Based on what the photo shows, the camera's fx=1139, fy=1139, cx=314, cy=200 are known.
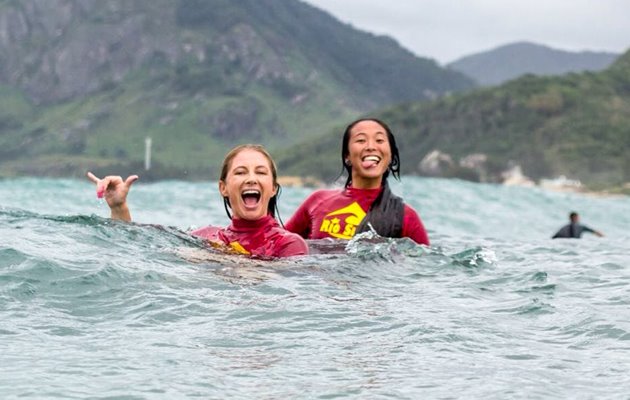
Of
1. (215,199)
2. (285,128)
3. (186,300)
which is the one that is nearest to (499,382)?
(186,300)

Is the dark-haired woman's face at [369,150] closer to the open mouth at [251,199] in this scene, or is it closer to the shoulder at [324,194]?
the shoulder at [324,194]

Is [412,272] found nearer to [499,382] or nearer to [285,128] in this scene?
[499,382]

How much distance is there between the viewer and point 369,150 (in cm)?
1133

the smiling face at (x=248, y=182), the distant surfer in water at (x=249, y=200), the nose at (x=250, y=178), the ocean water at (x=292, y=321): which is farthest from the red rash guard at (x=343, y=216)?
the nose at (x=250, y=178)

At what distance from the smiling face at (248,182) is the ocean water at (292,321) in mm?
458

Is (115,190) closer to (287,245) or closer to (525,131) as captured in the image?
(287,245)

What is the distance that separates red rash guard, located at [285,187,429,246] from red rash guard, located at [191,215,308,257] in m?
1.87

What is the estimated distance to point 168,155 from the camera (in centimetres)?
16850

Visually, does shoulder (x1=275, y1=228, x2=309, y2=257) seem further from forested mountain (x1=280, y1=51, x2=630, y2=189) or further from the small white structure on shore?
the small white structure on shore

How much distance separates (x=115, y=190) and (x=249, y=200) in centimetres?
133

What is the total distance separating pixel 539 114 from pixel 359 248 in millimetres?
123040

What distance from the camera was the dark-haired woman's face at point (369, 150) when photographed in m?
11.3

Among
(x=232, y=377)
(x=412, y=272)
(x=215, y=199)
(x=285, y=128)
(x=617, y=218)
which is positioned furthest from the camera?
(x=285, y=128)

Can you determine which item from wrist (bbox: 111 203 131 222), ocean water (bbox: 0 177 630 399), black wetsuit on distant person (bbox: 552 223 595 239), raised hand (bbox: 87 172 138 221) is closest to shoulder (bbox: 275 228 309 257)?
ocean water (bbox: 0 177 630 399)
